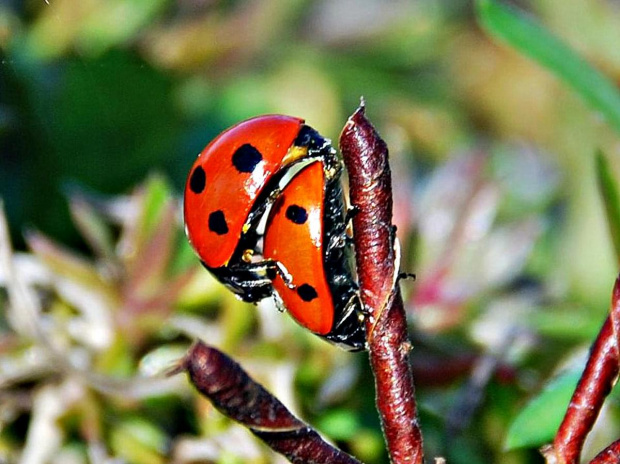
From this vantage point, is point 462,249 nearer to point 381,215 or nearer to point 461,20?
point 381,215

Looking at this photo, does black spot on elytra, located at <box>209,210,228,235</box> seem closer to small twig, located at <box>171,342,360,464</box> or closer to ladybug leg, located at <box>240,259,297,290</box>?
ladybug leg, located at <box>240,259,297,290</box>

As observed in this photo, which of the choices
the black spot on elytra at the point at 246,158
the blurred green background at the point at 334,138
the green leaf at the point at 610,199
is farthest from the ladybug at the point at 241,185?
the green leaf at the point at 610,199

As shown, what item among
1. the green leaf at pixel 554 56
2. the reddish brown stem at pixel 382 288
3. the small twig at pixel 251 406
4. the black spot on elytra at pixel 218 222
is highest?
the green leaf at pixel 554 56

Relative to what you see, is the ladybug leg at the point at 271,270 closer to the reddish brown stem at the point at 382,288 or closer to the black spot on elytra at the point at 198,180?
the black spot on elytra at the point at 198,180

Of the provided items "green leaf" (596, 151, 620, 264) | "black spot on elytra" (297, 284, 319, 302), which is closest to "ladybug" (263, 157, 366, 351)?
"black spot on elytra" (297, 284, 319, 302)

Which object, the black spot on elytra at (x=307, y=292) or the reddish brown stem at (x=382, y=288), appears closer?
the reddish brown stem at (x=382, y=288)
